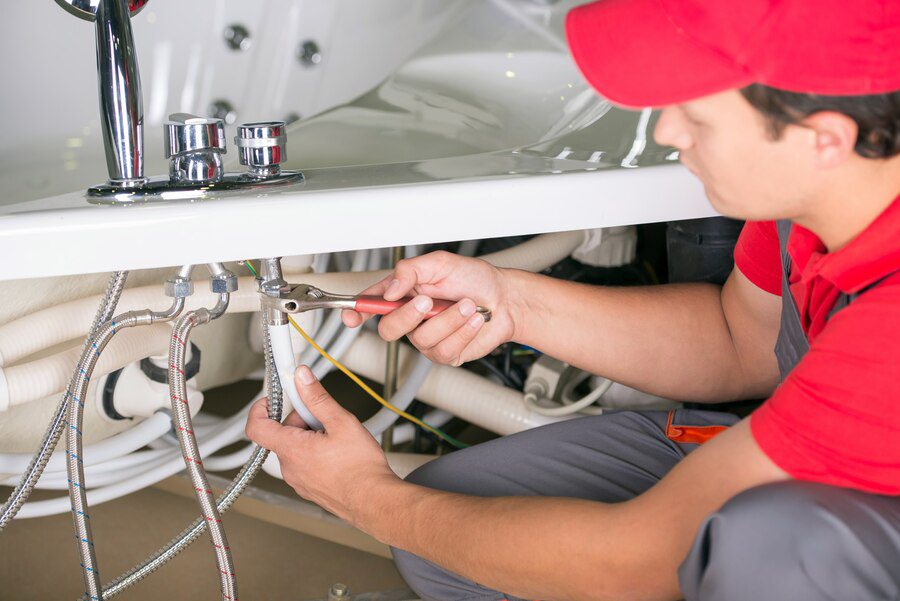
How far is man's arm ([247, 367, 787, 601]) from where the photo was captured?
0.62m

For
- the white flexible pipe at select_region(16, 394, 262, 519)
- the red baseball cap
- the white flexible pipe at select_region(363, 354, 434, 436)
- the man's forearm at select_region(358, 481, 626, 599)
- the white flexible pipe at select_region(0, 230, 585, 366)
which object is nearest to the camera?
the red baseball cap

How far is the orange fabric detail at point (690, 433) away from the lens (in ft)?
3.07

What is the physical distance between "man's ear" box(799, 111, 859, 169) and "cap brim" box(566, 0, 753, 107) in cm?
5

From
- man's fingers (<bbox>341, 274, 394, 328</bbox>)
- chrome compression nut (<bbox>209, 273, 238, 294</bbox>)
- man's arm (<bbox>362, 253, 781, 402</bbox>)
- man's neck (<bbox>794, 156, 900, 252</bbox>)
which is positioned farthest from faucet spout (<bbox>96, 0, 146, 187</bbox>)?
man's neck (<bbox>794, 156, 900, 252</bbox>)

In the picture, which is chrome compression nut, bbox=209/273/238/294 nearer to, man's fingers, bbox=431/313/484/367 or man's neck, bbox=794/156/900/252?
man's fingers, bbox=431/313/484/367

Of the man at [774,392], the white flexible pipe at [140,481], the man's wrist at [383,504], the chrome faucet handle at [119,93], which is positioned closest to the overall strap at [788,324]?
the man at [774,392]

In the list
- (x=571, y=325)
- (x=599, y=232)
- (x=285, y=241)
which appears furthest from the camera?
(x=599, y=232)

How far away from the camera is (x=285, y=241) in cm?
72

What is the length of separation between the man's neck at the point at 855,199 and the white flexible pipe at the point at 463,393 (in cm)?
66

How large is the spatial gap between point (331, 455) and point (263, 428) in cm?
8

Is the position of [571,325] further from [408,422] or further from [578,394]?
[408,422]

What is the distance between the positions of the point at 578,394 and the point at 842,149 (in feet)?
2.77

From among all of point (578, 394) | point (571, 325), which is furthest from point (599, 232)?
point (571, 325)

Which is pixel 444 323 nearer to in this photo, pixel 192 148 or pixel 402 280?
pixel 402 280
